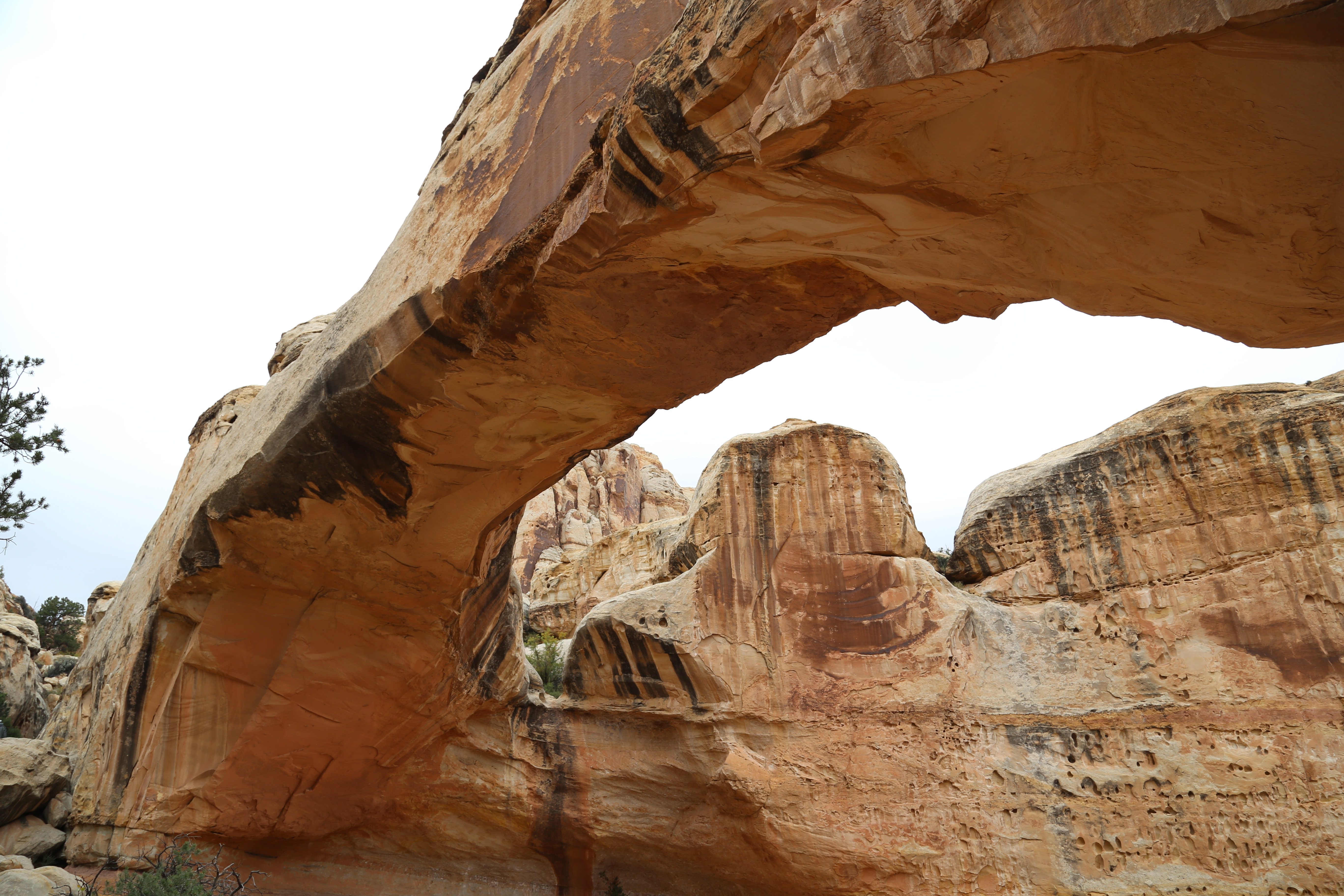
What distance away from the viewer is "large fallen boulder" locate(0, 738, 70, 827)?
24.2 feet

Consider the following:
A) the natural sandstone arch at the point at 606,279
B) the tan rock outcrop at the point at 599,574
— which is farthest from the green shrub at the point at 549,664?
the natural sandstone arch at the point at 606,279

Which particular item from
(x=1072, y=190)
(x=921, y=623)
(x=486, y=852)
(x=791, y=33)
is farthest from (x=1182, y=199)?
(x=486, y=852)

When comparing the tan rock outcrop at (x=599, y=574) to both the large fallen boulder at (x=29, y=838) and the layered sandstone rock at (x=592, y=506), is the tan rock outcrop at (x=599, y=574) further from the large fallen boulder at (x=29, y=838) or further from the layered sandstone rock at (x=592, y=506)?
the large fallen boulder at (x=29, y=838)

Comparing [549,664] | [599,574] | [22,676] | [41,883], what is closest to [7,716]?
[22,676]

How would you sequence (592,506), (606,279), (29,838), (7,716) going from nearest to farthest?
(606,279), (29,838), (7,716), (592,506)

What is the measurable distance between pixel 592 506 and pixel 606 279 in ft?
90.8

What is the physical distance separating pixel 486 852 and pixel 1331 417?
477 inches

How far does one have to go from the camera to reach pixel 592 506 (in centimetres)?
3180

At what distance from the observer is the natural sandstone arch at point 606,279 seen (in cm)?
246

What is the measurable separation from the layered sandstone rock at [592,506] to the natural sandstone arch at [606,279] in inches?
674

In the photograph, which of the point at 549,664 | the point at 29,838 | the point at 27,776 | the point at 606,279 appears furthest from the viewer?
the point at 549,664

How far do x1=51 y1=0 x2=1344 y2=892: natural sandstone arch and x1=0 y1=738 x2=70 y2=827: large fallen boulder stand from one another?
0.35 metres

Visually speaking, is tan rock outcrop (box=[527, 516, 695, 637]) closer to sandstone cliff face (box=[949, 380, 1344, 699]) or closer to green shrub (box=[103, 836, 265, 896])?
sandstone cliff face (box=[949, 380, 1344, 699])

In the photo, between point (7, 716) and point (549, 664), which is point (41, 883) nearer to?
point (7, 716)
